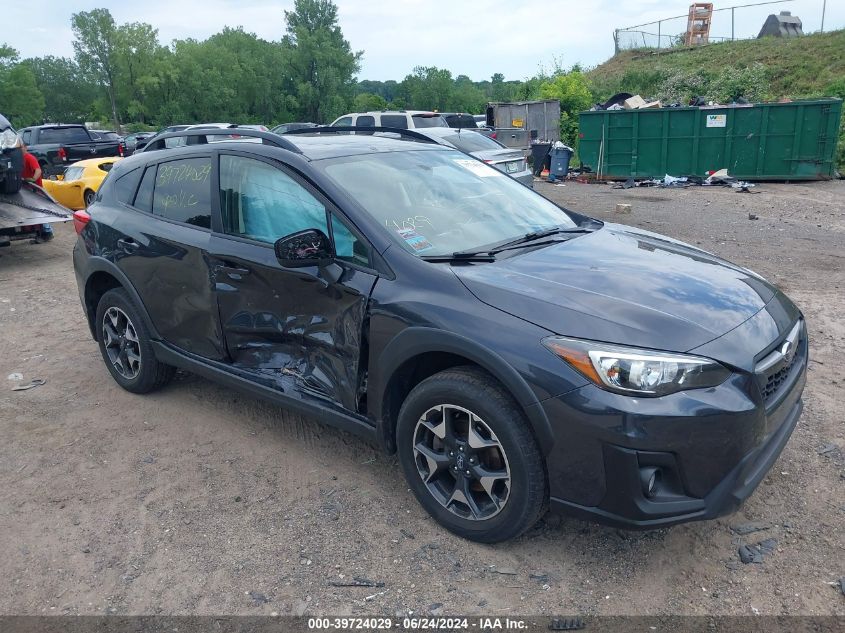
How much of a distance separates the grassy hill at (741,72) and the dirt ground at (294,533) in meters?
26.9

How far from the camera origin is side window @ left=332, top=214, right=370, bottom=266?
10.8ft

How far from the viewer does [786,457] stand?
12.3ft

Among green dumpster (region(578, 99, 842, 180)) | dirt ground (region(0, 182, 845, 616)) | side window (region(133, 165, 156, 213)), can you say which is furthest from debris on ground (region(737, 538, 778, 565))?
green dumpster (region(578, 99, 842, 180))

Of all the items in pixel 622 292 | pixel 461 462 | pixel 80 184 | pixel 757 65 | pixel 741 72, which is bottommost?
pixel 461 462

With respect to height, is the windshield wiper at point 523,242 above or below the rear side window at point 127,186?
below

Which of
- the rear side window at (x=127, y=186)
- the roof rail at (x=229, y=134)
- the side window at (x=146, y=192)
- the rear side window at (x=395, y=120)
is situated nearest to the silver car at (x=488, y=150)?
the rear side window at (x=395, y=120)

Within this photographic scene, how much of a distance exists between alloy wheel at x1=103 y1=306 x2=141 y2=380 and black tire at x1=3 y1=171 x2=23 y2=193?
19.3ft

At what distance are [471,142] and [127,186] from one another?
9.31m

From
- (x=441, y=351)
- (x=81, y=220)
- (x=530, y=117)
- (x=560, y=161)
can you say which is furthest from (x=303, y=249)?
(x=530, y=117)

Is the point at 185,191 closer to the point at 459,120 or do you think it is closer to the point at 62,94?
the point at 459,120

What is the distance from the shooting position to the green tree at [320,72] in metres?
65.9

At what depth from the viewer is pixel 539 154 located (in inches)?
830

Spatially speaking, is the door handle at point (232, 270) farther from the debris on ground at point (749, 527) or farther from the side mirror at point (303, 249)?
the debris on ground at point (749, 527)

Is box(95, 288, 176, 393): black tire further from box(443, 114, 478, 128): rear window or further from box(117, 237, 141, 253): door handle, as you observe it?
box(443, 114, 478, 128): rear window
